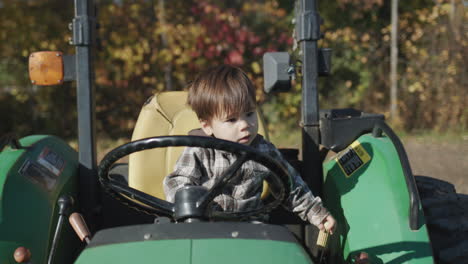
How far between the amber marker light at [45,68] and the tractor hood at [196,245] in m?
0.92

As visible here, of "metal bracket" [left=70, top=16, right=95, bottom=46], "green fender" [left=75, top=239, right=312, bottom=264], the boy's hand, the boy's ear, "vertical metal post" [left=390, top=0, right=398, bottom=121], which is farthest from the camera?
"vertical metal post" [left=390, top=0, right=398, bottom=121]

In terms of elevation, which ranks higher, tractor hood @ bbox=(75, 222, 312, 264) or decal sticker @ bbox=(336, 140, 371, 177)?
decal sticker @ bbox=(336, 140, 371, 177)

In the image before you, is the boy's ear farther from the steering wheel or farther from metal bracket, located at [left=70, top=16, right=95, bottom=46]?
metal bracket, located at [left=70, top=16, right=95, bottom=46]

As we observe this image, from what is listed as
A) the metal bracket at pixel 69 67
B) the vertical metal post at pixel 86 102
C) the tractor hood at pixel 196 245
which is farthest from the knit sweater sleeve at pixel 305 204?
the metal bracket at pixel 69 67

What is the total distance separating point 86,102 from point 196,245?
3.52ft

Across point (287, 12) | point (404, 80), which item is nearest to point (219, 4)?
point (287, 12)

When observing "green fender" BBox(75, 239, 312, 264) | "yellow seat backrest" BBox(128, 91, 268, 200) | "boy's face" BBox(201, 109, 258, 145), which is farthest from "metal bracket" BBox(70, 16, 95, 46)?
"green fender" BBox(75, 239, 312, 264)

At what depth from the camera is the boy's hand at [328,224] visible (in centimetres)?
188

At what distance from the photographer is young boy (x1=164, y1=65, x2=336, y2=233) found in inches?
74.3

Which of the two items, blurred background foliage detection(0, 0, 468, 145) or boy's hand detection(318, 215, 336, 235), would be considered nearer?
boy's hand detection(318, 215, 336, 235)

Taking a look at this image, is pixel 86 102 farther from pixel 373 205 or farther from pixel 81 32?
pixel 373 205

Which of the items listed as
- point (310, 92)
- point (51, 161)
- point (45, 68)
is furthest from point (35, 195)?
point (310, 92)

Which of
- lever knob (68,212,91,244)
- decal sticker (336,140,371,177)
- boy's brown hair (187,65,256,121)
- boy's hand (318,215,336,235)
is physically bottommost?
boy's hand (318,215,336,235)

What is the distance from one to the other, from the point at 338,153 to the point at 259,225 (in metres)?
0.83
